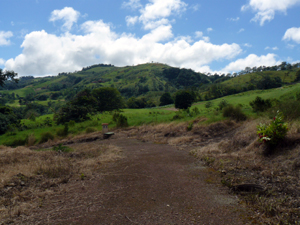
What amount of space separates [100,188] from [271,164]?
5600 millimetres

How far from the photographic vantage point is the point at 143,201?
524 cm

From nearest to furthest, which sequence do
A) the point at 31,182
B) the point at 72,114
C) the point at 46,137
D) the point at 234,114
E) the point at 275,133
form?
the point at 31,182 → the point at 275,133 → the point at 234,114 → the point at 46,137 → the point at 72,114

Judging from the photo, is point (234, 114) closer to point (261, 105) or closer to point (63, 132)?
point (261, 105)

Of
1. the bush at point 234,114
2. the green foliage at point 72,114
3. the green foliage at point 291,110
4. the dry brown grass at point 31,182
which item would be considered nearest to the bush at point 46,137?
the green foliage at point 72,114

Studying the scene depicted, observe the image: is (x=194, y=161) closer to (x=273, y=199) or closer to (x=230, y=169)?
(x=230, y=169)

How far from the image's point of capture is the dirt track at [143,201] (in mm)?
4328

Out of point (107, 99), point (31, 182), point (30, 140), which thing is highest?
point (107, 99)

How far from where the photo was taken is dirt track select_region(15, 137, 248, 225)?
4.33m

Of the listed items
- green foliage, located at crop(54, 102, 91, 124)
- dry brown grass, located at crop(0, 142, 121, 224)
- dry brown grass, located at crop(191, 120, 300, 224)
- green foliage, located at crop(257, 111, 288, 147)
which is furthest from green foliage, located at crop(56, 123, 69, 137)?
green foliage, located at crop(257, 111, 288, 147)

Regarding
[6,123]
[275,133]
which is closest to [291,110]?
[275,133]

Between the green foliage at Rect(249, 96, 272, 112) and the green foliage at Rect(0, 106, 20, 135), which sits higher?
the green foliage at Rect(0, 106, 20, 135)

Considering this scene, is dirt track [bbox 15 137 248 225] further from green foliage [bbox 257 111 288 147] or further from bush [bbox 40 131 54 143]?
bush [bbox 40 131 54 143]

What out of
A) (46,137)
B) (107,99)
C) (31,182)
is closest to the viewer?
(31,182)

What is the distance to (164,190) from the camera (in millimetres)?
5930
